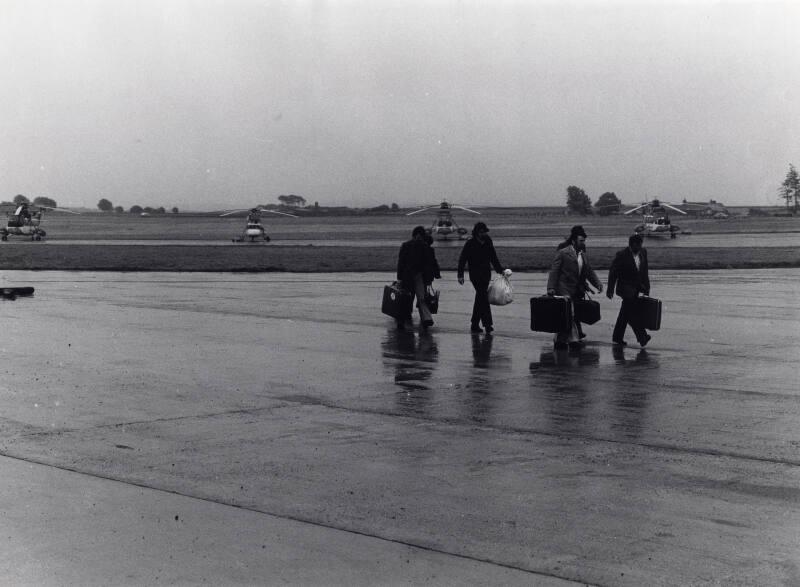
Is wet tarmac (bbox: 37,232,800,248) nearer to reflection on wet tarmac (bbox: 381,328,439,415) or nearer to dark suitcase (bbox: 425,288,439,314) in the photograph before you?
dark suitcase (bbox: 425,288,439,314)

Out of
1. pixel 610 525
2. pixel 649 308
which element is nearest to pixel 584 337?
pixel 649 308

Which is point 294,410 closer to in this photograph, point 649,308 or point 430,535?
point 430,535

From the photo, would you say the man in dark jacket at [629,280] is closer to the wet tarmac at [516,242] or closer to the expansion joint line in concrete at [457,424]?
the expansion joint line in concrete at [457,424]

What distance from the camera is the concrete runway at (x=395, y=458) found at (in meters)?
5.72

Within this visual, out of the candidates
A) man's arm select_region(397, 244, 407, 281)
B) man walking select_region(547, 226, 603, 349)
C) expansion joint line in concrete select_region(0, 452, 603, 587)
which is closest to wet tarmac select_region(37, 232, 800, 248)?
man's arm select_region(397, 244, 407, 281)

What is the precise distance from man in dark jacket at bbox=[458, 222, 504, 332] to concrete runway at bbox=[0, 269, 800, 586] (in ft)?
2.18

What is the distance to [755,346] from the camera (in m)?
15.2

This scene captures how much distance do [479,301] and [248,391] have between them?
6.68m

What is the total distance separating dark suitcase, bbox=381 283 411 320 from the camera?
59.4 ft

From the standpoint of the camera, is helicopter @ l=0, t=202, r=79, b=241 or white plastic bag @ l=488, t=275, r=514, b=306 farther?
helicopter @ l=0, t=202, r=79, b=241

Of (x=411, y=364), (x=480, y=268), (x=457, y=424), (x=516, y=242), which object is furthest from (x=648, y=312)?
(x=516, y=242)

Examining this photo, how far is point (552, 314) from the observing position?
50.2ft

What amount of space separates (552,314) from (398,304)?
360 cm

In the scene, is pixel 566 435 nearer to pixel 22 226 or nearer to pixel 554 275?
pixel 554 275
